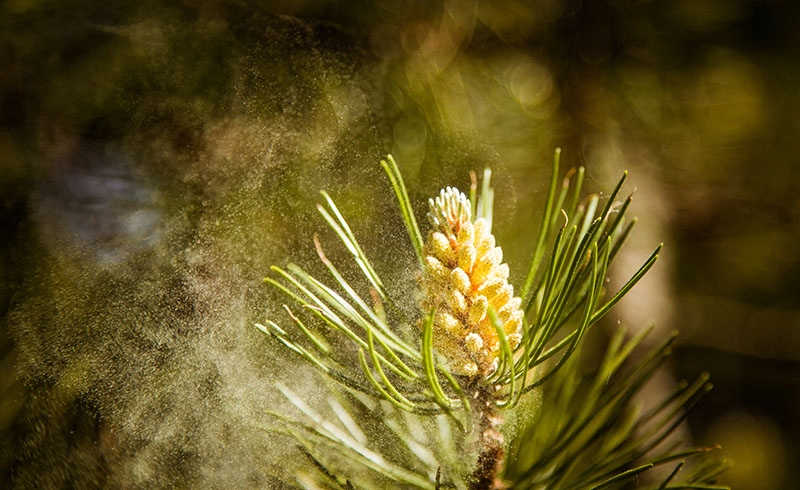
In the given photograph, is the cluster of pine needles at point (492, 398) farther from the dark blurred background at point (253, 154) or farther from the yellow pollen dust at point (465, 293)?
the dark blurred background at point (253, 154)

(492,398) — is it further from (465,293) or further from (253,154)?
(253,154)

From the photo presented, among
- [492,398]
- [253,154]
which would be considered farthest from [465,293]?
[253,154]

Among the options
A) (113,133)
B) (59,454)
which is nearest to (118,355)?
(59,454)

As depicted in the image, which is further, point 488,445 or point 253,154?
point 253,154

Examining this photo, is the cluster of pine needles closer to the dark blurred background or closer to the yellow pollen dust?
the yellow pollen dust

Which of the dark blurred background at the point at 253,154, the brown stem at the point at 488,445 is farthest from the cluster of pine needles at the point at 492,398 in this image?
the dark blurred background at the point at 253,154

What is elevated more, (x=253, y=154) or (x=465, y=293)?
(x=465, y=293)

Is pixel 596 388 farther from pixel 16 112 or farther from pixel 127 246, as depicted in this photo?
pixel 16 112
